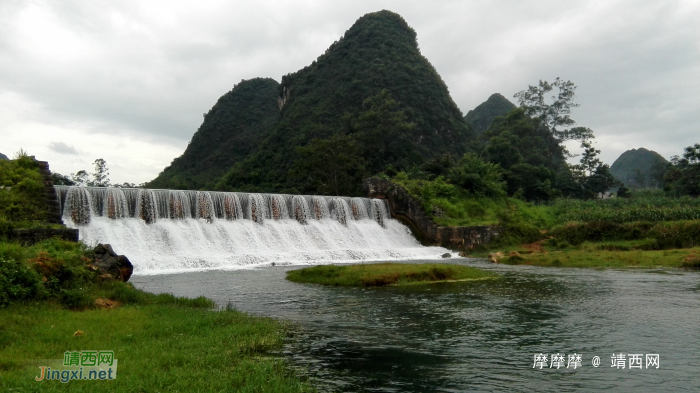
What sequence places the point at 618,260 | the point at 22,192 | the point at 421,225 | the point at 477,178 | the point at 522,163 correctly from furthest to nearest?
the point at 522,163 < the point at 477,178 < the point at 421,225 < the point at 618,260 < the point at 22,192

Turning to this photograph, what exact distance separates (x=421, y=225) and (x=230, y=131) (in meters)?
59.4

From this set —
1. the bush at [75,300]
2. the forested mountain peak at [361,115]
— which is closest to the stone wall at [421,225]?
the forested mountain peak at [361,115]

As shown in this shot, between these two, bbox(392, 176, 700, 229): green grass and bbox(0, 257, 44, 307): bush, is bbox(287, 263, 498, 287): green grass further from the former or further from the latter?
bbox(392, 176, 700, 229): green grass

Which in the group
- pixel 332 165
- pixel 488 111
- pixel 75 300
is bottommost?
pixel 75 300

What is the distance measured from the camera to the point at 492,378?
533 cm

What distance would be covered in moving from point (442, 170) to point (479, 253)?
1554 cm

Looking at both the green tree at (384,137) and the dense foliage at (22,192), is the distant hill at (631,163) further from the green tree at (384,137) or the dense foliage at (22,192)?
the dense foliage at (22,192)

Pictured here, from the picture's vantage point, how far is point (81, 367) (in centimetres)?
504

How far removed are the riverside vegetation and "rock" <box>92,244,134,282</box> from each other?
1.81ft

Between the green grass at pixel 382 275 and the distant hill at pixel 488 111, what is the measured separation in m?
86.8

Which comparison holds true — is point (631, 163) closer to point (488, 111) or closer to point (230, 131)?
point (488, 111)

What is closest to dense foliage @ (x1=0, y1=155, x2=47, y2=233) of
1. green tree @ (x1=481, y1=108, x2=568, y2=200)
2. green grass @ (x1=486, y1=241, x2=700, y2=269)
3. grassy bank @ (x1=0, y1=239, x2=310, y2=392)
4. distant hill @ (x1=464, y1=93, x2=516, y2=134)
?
grassy bank @ (x1=0, y1=239, x2=310, y2=392)

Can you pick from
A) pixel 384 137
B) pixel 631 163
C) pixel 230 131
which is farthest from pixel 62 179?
pixel 631 163

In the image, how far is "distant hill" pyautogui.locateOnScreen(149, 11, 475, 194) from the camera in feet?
164
